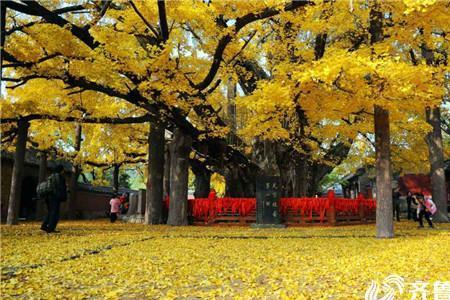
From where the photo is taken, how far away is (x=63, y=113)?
52.0 feet

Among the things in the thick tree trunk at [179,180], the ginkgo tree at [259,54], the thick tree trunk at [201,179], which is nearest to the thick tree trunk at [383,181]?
the ginkgo tree at [259,54]

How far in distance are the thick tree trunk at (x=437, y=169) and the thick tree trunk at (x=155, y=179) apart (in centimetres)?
1187

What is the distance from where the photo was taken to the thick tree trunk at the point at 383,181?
33.8 feet

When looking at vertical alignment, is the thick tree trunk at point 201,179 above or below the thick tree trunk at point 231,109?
below

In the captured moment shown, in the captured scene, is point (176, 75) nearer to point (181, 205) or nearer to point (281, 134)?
point (281, 134)

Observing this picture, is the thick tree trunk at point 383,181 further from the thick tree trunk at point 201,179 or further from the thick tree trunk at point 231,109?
the thick tree trunk at point 201,179

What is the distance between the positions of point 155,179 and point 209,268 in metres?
11.9

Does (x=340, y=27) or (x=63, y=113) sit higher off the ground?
(x=340, y=27)

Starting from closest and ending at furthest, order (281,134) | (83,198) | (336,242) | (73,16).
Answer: (336,242) → (73,16) → (281,134) → (83,198)

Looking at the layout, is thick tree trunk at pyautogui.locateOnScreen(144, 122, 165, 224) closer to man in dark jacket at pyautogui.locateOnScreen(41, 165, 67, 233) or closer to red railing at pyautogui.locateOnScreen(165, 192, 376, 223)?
red railing at pyautogui.locateOnScreen(165, 192, 376, 223)

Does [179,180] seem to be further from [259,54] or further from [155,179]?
[259,54]

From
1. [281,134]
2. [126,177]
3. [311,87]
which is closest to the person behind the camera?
[311,87]

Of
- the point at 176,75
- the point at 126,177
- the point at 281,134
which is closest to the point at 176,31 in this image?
the point at 176,75

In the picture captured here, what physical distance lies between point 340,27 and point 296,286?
11.1m
